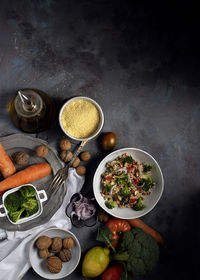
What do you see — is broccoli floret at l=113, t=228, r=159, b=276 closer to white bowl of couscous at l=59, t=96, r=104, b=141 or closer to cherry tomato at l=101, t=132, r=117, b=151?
cherry tomato at l=101, t=132, r=117, b=151

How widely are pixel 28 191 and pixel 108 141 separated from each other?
0.78m

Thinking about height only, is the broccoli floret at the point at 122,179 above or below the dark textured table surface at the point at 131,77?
below

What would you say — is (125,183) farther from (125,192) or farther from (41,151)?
(41,151)

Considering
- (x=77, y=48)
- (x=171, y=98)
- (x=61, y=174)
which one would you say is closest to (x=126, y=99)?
(x=171, y=98)

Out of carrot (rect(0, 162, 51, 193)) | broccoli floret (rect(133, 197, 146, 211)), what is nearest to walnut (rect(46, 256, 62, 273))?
carrot (rect(0, 162, 51, 193))

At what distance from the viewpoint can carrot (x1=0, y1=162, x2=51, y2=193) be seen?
7.86 feet

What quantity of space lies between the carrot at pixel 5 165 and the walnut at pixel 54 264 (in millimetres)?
779

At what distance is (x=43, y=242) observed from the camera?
2396 mm

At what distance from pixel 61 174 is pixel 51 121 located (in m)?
0.45

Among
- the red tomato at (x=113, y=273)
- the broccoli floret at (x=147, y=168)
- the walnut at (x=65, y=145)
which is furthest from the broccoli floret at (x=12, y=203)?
the broccoli floret at (x=147, y=168)

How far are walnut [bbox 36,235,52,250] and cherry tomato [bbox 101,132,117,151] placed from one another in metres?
0.89

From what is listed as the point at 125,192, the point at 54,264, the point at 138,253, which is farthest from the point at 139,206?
the point at 54,264

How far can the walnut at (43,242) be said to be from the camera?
239 centimetres

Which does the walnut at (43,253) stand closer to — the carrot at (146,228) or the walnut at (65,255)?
the walnut at (65,255)
